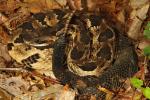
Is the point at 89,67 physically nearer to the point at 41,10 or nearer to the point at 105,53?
the point at 105,53

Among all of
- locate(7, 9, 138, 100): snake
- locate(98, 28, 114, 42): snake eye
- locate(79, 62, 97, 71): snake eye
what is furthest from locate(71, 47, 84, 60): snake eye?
locate(98, 28, 114, 42): snake eye

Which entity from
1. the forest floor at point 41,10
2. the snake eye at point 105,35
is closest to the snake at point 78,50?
the snake eye at point 105,35

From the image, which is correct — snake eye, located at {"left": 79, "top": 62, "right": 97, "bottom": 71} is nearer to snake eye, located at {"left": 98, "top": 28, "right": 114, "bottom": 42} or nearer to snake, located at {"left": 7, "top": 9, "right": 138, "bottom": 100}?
snake, located at {"left": 7, "top": 9, "right": 138, "bottom": 100}

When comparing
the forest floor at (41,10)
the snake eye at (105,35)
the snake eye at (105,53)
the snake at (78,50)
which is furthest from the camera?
the snake eye at (105,35)

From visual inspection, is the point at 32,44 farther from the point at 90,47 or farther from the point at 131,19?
the point at 131,19

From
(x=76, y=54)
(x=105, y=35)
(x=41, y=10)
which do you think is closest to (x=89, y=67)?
(x=76, y=54)

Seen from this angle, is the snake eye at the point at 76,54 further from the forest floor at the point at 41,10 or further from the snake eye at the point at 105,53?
the forest floor at the point at 41,10

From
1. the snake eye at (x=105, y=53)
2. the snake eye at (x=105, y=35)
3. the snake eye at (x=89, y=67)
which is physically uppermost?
the snake eye at (x=105, y=35)

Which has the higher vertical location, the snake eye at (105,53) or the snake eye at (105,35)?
the snake eye at (105,35)
